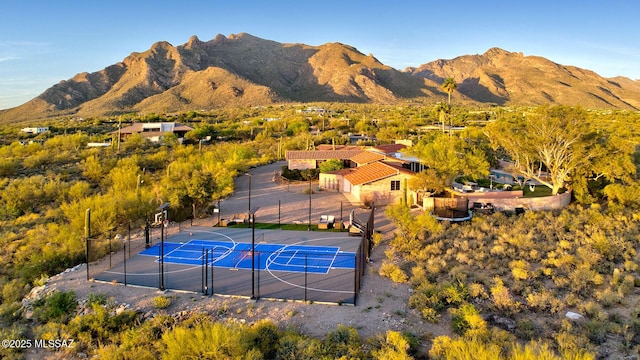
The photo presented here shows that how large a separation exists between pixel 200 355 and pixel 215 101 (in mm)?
117354

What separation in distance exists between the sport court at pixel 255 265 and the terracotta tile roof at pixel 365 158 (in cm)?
1494

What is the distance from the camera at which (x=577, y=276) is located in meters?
17.2

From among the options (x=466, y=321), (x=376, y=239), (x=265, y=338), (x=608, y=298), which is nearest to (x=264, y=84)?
(x=376, y=239)

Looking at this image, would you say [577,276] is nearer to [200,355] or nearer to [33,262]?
[200,355]

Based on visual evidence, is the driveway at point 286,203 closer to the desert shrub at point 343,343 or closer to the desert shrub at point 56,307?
the desert shrub at point 343,343

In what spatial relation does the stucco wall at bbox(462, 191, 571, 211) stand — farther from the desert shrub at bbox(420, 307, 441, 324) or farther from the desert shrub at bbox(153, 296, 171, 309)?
the desert shrub at bbox(153, 296, 171, 309)

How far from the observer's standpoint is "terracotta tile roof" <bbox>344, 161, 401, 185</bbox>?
103ft

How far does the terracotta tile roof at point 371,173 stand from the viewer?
31453 millimetres

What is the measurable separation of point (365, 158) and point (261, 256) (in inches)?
844

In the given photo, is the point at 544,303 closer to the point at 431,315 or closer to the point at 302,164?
the point at 431,315

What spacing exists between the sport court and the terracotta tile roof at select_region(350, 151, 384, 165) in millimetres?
14939

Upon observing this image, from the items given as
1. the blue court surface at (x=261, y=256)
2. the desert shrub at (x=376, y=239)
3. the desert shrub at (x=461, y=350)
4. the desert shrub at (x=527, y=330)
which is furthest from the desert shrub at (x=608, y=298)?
the desert shrub at (x=376, y=239)

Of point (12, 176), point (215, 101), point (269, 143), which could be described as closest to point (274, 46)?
point (215, 101)

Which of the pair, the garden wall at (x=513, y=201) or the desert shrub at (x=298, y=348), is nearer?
the desert shrub at (x=298, y=348)
